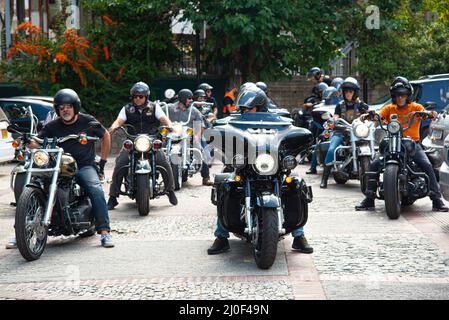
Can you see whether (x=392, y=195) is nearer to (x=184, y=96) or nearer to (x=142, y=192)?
(x=142, y=192)

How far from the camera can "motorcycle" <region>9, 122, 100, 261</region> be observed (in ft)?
27.6

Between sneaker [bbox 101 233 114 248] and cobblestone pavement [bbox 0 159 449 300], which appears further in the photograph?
sneaker [bbox 101 233 114 248]

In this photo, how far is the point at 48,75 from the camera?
2342 cm

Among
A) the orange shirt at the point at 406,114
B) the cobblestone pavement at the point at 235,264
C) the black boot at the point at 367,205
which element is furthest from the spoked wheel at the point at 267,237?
the orange shirt at the point at 406,114

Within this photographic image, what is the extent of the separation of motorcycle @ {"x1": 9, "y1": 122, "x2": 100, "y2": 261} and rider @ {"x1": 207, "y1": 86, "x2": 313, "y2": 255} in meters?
1.43

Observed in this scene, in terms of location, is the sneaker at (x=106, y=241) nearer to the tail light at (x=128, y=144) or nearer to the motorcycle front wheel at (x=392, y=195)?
the tail light at (x=128, y=144)

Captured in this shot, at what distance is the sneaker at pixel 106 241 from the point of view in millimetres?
9195

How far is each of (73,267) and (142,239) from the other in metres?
1.61

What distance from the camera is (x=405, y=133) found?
1163 centimetres

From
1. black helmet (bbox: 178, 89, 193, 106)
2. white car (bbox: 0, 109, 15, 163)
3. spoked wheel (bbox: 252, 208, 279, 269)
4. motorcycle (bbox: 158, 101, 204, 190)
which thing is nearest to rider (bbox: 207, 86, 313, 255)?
spoked wheel (bbox: 252, 208, 279, 269)

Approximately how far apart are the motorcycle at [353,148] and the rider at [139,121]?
2.99 meters

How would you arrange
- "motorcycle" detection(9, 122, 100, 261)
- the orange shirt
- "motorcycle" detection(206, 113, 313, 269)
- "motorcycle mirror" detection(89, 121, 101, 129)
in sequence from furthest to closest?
the orange shirt
"motorcycle mirror" detection(89, 121, 101, 129)
"motorcycle" detection(9, 122, 100, 261)
"motorcycle" detection(206, 113, 313, 269)

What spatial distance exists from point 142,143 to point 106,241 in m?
2.52

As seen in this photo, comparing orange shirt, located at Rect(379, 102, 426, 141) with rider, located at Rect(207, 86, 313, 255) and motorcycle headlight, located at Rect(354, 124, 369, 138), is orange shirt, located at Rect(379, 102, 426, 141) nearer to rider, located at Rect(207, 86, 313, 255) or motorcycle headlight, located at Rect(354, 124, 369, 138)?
motorcycle headlight, located at Rect(354, 124, 369, 138)
